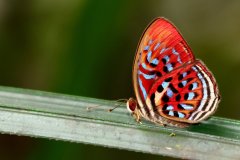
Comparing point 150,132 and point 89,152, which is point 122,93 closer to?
point 89,152

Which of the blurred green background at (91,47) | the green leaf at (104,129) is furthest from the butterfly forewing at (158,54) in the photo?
the blurred green background at (91,47)

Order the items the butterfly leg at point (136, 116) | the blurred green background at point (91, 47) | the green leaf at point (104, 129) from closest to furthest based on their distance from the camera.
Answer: the green leaf at point (104, 129), the butterfly leg at point (136, 116), the blurred green background at point (91, 47)

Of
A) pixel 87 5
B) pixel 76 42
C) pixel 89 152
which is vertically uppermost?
pixel 87 5

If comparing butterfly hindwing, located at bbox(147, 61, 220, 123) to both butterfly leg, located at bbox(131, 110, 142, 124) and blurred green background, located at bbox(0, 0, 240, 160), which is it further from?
blurred green background, located at bbox(0, 0, 240, 160)

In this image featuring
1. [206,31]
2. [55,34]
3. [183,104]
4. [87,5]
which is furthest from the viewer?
[206,31]

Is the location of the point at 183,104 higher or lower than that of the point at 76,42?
higher

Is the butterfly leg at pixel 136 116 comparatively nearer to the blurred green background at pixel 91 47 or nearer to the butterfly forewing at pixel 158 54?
the butterfly forewing at pixel 158 54

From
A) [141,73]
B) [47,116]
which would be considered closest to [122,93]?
[141,73]

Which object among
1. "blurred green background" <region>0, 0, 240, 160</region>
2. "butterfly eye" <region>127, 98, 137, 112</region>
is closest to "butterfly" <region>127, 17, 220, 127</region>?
"butterfly eye" <region>127, 98, 137, 112</region>
